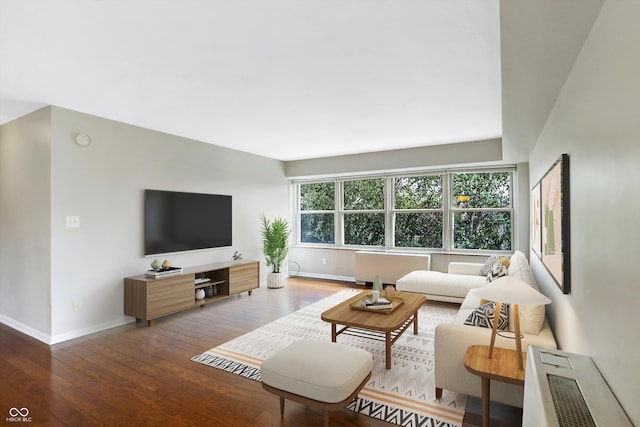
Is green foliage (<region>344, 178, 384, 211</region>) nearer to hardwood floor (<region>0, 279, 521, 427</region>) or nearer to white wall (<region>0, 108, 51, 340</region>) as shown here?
hardwood floor (<region>0, 279, 521, 427</region>)

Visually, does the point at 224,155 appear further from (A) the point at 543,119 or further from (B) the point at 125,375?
(A) the point at 543,119

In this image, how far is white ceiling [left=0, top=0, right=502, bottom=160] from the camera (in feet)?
6.29

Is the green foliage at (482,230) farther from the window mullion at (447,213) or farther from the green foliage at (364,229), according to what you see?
the green foliage at (364,229)

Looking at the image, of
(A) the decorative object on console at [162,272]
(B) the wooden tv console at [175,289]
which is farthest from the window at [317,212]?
(A) the decorative object on console at [162,272]

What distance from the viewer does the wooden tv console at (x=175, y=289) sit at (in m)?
3.90

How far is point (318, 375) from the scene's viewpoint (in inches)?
77.7

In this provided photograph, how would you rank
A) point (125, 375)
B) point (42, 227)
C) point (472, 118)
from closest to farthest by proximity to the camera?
point (125, 375) → point (42, 227) → point (472, 118)

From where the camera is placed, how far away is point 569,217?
6.19ft

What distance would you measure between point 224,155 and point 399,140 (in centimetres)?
284

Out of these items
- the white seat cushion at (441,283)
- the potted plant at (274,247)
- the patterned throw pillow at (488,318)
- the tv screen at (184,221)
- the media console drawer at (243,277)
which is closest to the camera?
the patterned throw pillow at (488,318)

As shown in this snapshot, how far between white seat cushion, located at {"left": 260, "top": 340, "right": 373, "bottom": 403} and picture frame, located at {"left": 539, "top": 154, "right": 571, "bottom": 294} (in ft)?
4.33

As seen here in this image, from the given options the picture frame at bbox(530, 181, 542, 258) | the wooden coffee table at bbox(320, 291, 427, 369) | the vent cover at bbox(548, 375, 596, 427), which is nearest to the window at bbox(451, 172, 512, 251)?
Answer: the picture frame at bbox(530, 181, 542, 258)

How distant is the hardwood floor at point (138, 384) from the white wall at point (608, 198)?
1.09 m

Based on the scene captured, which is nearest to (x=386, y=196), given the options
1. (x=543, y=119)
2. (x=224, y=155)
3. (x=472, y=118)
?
(x=472, y=118)
